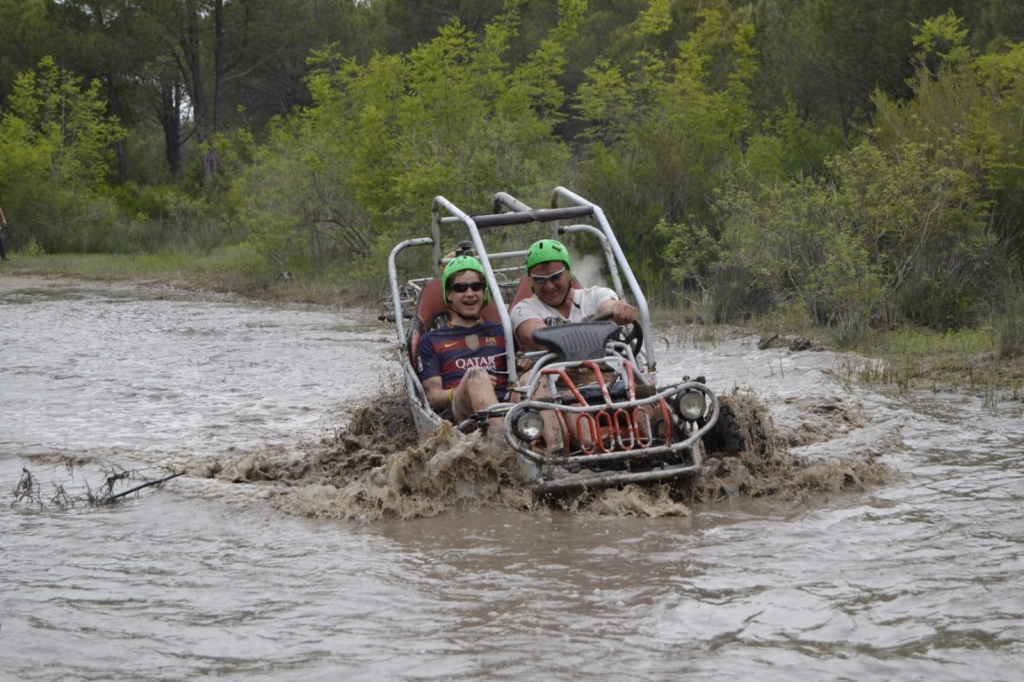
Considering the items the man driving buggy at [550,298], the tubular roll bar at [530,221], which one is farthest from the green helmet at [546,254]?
the tubular roll bar at [530,221]

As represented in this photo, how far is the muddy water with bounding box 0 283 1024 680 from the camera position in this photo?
16.0 ft

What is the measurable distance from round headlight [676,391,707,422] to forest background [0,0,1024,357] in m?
5.51

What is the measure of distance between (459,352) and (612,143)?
15392 mm

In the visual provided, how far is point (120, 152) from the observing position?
43062mm

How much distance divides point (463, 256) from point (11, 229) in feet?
85.6

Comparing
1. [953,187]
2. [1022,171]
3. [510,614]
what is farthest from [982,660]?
[1022,171]

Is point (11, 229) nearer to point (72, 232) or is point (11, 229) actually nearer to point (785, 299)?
point (72, 232)

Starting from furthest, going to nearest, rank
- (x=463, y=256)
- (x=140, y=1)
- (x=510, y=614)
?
(x=140, y=1), (x=463, y=256), (x=510, y=614)

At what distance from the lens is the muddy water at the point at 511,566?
16.0 feet

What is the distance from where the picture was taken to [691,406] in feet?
23.5

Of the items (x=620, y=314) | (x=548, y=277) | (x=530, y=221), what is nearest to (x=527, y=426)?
(x=620, y=314)

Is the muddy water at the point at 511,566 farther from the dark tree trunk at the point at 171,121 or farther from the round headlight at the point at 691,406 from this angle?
the dark tree trunk at the point at 171,121

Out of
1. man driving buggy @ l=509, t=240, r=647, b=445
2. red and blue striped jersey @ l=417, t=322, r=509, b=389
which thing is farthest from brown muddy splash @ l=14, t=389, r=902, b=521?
man driving buggy @ l=509, t=240, r=647, b=445

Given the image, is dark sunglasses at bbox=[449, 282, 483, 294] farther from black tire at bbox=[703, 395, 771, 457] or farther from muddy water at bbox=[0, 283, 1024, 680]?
black tire at bbox=[703, 395, 771, 457]
